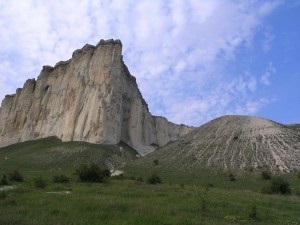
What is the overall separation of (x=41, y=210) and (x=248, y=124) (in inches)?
2657

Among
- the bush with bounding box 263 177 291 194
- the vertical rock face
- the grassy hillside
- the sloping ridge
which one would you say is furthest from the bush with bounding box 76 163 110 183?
the vertical rock face

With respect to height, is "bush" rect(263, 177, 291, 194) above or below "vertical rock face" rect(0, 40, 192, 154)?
below

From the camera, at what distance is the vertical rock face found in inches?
4281

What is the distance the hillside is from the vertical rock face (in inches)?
250

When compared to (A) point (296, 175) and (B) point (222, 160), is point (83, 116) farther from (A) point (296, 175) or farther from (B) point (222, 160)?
(A) point (296, 175)

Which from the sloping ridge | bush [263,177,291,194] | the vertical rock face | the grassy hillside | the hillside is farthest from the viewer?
the vertical rock face

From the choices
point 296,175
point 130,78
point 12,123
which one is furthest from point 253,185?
point 12,123

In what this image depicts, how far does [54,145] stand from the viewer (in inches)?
3984

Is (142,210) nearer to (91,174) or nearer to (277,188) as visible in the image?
(277,188)

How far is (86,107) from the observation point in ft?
365

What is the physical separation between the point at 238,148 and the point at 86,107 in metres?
50.4

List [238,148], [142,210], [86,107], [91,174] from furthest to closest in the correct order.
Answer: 1. [86,107]
2. [238,148]
3. [91,174]
4. [142,210]

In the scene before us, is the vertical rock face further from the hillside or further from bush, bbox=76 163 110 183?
bush, bbox=76 163 110 183

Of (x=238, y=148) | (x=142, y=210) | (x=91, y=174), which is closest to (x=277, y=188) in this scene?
A: (x=91, y=174)
